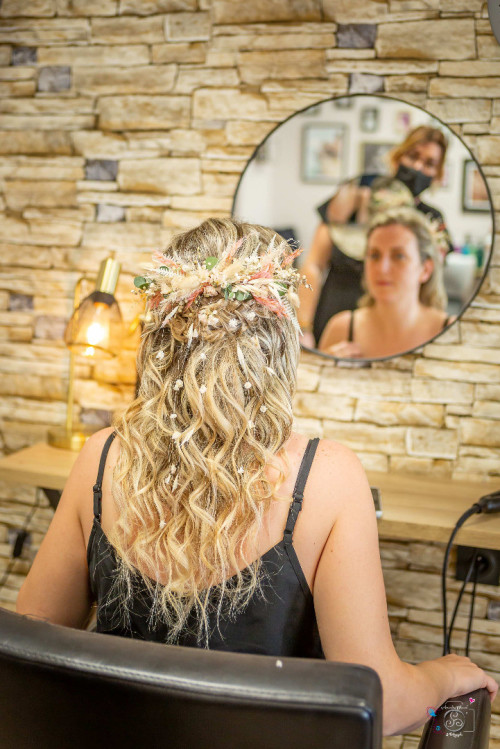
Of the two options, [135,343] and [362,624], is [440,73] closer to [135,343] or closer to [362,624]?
[135,343]

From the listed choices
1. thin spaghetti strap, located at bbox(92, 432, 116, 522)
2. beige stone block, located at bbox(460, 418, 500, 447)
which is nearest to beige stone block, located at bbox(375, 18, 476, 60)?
beige stone block, located at bbox(460, 418, 500, 447)

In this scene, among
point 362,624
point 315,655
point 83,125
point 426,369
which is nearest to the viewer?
point 362,624

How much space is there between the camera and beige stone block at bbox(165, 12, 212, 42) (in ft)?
6.03

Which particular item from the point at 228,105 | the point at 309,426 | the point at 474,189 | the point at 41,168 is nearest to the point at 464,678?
the point at 309,426

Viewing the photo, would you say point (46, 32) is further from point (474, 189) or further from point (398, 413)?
point (398, 413)

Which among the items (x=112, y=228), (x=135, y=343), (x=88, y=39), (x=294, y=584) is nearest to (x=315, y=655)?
(x=294, y=584)

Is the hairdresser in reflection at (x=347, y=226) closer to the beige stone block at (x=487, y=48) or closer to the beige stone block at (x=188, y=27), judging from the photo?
the beige stone block at (x=487, y=48)

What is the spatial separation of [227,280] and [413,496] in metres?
0.90

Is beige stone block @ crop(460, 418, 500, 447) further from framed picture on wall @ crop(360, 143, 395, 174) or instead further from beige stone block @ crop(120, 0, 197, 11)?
beige stone block @ crop(120, 0, 197, 11)

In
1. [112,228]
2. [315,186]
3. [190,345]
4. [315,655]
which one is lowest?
[315,655]

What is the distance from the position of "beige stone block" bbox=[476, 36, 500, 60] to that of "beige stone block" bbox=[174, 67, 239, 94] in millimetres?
639

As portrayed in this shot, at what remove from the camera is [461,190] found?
5.61 ft

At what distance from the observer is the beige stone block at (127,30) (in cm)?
188

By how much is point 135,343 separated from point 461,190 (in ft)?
3.31
